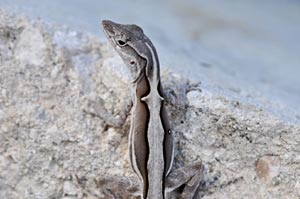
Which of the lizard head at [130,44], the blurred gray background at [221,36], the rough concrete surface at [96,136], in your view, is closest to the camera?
the lizard head at [130,44]

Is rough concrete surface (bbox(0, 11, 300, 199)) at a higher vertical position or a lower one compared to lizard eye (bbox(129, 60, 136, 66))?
lower

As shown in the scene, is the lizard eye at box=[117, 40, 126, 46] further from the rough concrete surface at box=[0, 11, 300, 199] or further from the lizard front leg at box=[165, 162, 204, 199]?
the lizard front leg at box=[165, 162, 204, 199]

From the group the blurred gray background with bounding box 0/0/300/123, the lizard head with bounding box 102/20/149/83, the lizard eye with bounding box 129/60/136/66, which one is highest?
the lizard head with bounding box 102/20/149/83

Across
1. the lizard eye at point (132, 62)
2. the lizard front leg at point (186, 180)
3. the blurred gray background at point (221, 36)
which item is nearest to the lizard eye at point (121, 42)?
the lizard eye at point (132, 62)

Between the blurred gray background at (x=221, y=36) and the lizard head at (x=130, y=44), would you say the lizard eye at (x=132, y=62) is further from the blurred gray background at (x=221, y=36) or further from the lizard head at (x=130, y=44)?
the blurred gray background at (x=221, y=36)

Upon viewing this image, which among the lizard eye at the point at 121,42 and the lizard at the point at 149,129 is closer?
the lizard at the point at 149,129

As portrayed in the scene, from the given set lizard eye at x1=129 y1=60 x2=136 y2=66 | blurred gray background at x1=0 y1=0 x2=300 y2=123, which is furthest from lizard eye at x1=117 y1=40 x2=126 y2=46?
blurred gray background at x1=0 y1=0 x2=300 y2=123

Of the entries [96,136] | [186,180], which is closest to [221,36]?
[96,136]
